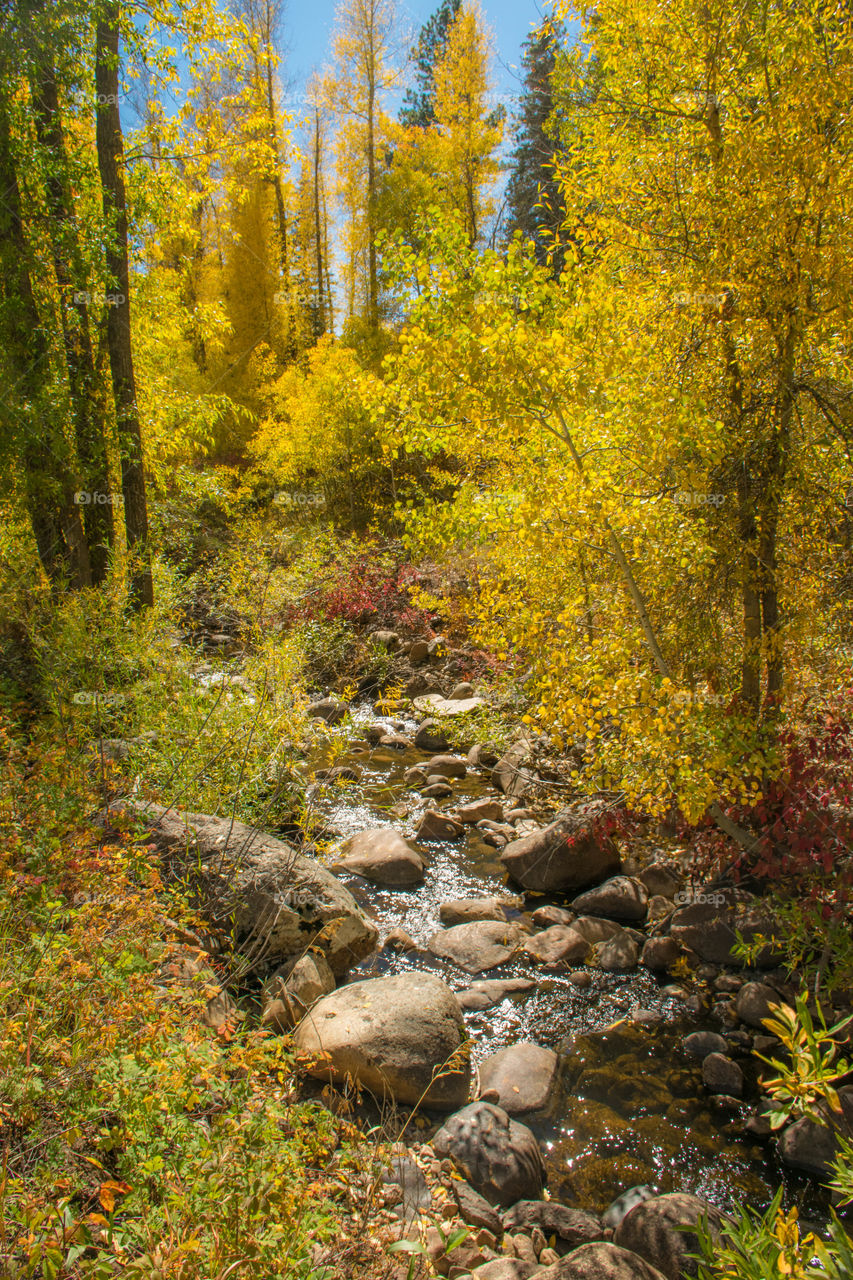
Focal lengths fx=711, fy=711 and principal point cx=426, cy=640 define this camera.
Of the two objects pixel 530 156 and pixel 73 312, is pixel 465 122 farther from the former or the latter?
pixel 73 312

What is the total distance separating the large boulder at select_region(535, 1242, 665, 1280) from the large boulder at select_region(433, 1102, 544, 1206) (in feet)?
1.80

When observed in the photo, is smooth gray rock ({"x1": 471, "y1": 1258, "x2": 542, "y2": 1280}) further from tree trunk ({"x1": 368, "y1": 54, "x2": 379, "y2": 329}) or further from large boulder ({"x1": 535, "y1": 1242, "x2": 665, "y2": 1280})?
tree trunk ({"x1": 368, "y1": 54, "x2": 379, "y2": 329})

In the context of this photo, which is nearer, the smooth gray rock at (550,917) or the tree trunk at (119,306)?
the smooth gray rock at (550,917)

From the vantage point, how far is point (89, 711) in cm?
488

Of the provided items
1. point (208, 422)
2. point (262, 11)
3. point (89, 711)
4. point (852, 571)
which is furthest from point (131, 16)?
point (262, 11)

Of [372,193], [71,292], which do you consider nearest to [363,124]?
[372,193]

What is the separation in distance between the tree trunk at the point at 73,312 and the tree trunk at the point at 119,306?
0.87ft

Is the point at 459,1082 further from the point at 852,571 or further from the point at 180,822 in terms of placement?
the point at 852,571

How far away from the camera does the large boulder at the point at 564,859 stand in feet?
18.5

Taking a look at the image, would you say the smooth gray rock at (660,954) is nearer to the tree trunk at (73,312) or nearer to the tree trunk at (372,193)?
the tree trunk at (73,312)

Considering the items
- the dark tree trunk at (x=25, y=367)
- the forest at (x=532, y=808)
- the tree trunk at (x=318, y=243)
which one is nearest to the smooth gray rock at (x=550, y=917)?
the forest at (x=532, y=808)

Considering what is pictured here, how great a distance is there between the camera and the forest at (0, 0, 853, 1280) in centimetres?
220

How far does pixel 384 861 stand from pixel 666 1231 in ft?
11.2

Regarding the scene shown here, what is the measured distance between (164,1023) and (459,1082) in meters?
1.88
